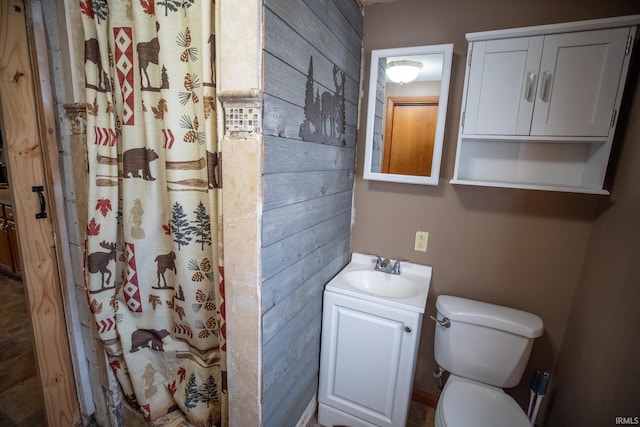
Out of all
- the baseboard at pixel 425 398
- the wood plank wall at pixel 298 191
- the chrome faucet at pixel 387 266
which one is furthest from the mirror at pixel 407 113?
the baseboard at pixel 425 398

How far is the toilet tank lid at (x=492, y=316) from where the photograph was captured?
1297 mm

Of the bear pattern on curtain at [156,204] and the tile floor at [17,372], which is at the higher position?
the bear pattern on curtain at [156,204]

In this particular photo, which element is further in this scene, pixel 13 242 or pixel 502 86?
pixel 13 242

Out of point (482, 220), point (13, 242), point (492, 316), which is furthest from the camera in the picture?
point (13, 242)

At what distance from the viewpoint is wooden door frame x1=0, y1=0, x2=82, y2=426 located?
112 cm

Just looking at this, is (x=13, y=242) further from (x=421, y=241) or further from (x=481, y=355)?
(x=481, y=355)

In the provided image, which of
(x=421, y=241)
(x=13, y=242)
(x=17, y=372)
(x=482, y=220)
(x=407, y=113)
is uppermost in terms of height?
(x=407, y=113)

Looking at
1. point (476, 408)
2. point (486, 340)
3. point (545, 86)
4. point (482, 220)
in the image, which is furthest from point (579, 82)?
point (476, 408)

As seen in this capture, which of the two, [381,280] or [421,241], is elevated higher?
[421,241]

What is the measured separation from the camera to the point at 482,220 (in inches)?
59.9

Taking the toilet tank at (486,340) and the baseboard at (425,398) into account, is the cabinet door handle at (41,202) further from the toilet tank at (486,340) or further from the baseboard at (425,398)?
the baseboard at (425,398)

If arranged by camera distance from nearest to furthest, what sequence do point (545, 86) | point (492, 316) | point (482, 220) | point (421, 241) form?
point (545, 86)
point (492, 316)
point (482, 220)
point (421, 241)

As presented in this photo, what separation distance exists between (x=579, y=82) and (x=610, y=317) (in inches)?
37.7

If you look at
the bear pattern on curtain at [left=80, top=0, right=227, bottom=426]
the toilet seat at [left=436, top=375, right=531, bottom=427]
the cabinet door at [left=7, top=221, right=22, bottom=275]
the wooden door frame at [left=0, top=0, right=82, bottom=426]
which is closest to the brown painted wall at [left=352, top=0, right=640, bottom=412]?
the toilet seat at [left=436, top=375, right=531, bottom=427]
